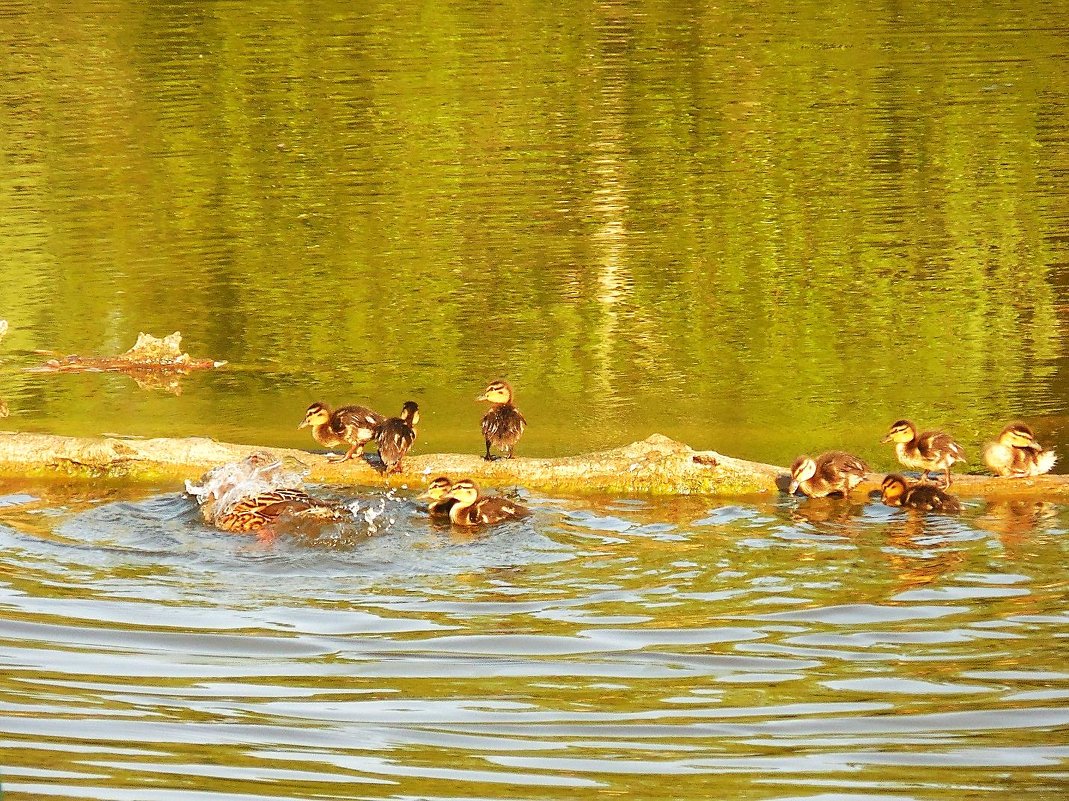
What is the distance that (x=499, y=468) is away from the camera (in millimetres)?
9930

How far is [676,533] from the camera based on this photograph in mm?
9250

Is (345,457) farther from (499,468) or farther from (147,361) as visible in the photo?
(147,361)

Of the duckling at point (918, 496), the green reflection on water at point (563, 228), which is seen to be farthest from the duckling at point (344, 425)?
the duckling at point (918, 496)

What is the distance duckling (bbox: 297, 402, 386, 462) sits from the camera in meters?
10.8

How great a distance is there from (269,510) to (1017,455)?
13.6ft

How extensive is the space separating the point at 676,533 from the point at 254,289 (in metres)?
8.92

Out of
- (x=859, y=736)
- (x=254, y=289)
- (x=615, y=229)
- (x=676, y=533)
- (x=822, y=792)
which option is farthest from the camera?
(x=615, y=229)

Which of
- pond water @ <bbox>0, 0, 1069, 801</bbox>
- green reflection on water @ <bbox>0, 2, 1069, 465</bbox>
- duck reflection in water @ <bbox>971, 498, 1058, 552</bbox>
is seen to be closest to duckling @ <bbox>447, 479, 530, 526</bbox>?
pond water @ <bbox>0, 0, 1069, 801</bbox>

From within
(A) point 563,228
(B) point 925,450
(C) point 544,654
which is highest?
(A) point 563,228

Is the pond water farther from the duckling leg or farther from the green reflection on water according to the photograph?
the duckling leg

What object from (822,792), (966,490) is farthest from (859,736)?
(966,490)

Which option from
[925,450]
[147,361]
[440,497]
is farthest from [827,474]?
[147,361]

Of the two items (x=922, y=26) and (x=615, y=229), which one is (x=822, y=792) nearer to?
(x=615, y=229)

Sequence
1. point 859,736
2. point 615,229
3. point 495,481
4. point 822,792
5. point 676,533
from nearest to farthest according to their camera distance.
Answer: point 822,792 < point 859,736 < point 676,533 < point 495,481 < point 615,229
